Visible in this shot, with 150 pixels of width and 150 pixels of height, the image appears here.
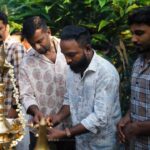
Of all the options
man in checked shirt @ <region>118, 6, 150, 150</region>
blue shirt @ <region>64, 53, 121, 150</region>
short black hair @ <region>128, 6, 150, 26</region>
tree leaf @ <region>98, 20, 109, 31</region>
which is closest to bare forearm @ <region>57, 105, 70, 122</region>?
blue shirt @ <region>64, 53, 121, 150</region>

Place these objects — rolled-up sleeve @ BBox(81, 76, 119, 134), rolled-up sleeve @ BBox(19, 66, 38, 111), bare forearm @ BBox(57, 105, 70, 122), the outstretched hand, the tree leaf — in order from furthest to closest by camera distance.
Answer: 1. the tree leaf
2. rolled-up sleeve @ BBox(19, 66, 38, 111)
3. bare forearm @ BBox(57, 105, 70, 122)
4. rolled-up sleeve @ BBox(81, 76, 119, 134)
5. the outstretched hand

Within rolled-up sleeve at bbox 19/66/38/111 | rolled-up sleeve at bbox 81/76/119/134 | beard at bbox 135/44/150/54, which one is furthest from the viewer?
rolled-up sleeve at bbox 19/66/38/111

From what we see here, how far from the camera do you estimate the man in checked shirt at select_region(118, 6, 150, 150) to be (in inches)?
98.1

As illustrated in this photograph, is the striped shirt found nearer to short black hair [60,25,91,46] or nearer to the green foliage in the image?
short black hair [60,25,91,46]

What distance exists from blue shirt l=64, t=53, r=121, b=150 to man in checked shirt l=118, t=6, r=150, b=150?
122 mm

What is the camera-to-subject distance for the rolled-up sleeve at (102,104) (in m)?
2.62

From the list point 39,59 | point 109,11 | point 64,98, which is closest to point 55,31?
point 109,11

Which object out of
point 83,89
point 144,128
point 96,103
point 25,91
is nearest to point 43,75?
point 25,91

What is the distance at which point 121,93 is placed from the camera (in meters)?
3.65

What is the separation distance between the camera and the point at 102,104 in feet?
8.63

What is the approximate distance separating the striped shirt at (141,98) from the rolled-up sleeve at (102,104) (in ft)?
0.42

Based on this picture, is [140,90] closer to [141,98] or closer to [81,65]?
[141,98]

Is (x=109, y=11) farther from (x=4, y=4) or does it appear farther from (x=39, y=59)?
(x=4, y=4)

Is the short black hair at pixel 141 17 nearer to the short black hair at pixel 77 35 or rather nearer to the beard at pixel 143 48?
the beard at pixel 143 48
